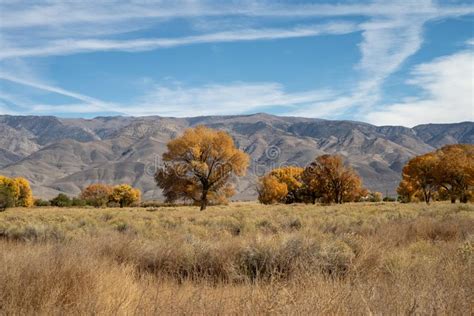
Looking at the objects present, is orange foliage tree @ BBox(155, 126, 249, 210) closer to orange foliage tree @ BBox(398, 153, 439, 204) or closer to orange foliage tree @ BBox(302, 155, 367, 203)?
orange foliage tree @ BBox(302, 155, 367, 203)

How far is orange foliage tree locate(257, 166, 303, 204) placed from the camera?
2916 inches

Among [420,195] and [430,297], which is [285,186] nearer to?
[420,195]

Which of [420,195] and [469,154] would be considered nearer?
[469,154]

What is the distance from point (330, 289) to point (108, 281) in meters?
3.04

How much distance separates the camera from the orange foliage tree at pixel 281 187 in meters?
74.1

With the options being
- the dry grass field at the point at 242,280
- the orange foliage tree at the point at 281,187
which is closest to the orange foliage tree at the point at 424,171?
the orange foliage tree at the point at 281,187

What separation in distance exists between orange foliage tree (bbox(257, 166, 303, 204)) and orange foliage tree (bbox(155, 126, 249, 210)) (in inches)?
1372

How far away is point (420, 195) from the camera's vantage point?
78.0 m

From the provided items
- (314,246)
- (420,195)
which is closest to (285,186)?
(420,195)

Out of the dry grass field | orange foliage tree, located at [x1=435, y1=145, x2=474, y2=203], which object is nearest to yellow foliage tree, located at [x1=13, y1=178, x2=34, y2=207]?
orange foliage tree, located at [x1=435, y1=145, x2=474, y2=203]

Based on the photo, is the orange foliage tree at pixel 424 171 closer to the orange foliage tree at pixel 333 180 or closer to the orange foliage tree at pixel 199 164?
the orange foliage tree at pixel 333 180

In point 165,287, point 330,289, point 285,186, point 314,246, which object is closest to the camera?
point 330,289

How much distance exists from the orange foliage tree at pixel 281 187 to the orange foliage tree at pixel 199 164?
1372 inches

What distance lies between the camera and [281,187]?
246 feet
